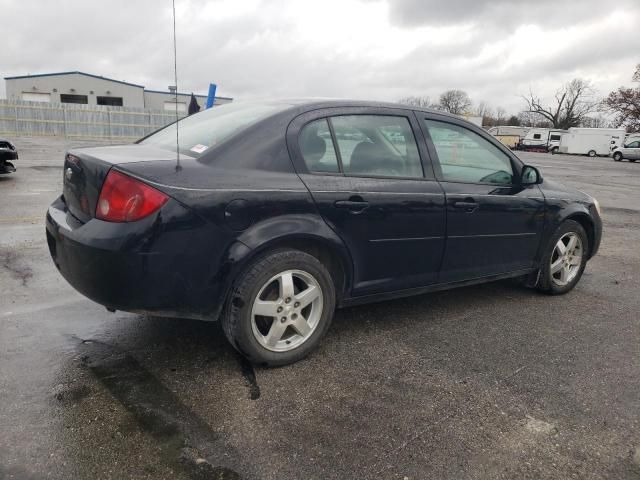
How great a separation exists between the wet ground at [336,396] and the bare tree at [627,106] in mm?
69779

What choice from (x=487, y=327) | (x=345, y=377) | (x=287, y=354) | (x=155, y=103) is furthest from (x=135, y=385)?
(x=155, y=103)

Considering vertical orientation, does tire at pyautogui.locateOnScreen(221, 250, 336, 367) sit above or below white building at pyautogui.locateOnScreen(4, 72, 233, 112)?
below

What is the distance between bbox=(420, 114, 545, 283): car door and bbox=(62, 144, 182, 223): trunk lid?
1.91m

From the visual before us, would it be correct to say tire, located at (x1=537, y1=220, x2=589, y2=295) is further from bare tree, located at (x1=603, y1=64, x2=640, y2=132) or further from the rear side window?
bare tree, located at (x1=603, y1=64, x2=640, y2=132)

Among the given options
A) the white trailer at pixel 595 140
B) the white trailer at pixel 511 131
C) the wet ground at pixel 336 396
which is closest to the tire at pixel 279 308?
the wet ground at pixel 336 396

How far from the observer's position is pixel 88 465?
2.09m

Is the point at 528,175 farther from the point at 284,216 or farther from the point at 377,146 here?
the point at 284,216

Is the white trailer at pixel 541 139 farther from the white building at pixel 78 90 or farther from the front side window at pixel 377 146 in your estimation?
the front side window at pixel 377 146

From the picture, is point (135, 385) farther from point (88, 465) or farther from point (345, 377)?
point (345, 377)

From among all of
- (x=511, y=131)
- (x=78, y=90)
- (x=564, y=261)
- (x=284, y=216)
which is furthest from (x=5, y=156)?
(x=511, y=131)

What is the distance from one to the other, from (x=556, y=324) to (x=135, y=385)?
3.05 metres

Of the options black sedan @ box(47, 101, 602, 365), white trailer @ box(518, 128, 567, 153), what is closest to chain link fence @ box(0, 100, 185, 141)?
black sedan @ box(47, 101, 602, 365)

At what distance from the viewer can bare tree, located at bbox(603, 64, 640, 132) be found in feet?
203

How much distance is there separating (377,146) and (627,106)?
71.7 meters
